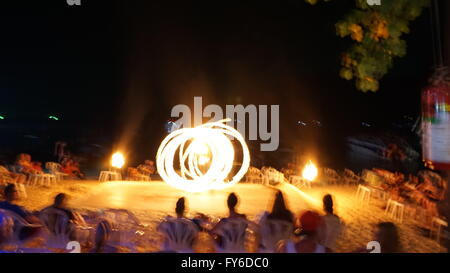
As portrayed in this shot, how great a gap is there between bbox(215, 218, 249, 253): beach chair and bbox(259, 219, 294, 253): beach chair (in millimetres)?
263

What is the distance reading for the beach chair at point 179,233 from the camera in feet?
18.8

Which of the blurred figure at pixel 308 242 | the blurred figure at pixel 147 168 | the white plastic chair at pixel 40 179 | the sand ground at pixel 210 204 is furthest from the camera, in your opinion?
the blurred figure at pixel 147 168

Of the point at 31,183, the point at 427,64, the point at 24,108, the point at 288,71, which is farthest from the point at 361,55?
the point at 24,108

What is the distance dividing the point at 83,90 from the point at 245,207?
272 inches

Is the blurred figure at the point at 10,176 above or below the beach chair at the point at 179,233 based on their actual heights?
above

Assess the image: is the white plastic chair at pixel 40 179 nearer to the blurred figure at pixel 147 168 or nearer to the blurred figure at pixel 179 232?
the blurred figure at pixel 147 168

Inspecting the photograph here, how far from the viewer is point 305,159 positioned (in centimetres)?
1421

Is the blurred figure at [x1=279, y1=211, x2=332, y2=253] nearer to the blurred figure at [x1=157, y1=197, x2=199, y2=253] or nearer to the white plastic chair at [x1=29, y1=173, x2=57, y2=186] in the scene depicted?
the blurred figure at [x1=157, y1=197, x2=199, y2=253]

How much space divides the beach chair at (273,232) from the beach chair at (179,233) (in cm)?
92

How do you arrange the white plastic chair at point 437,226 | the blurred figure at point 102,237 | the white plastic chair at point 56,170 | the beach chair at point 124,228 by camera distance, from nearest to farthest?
the blurred figure at point 102,237 → the beach chair at point 124,228 → the white plastic chair at point 437,226 → the white plastic chair at point 56,170

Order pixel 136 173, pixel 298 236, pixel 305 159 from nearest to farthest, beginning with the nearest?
pixel 298 236 → pixel 136 173 → pixel 305 159

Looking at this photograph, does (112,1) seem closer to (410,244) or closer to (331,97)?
(331,97)

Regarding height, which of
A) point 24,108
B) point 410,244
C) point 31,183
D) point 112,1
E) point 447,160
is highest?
point 112,1

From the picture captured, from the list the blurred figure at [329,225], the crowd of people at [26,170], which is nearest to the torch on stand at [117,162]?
the crowd of people at [26,170]
